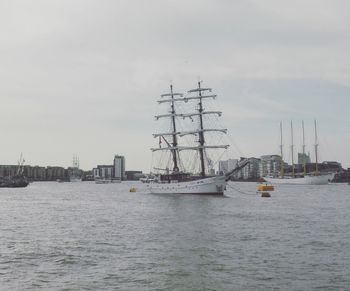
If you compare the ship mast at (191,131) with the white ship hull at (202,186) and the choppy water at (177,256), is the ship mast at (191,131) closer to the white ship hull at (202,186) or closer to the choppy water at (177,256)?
the white ship hull at (202,186)

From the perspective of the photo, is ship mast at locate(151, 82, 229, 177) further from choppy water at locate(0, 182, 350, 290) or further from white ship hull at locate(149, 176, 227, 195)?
choppy water at locate(0, 182, 350, 290)

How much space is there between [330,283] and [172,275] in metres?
7.27

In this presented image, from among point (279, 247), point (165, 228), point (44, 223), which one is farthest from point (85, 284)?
point (44, 223)

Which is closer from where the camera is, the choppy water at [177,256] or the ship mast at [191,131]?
the choppy water at [177,256]

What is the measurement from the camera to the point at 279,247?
1232 inches

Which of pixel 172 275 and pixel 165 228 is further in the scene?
pixel 165 228

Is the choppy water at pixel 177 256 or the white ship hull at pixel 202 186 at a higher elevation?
the white ship hull at pixel 202 186

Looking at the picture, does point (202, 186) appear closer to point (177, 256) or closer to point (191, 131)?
point (191, 131)

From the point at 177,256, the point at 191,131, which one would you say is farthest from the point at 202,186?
the point at 177,256

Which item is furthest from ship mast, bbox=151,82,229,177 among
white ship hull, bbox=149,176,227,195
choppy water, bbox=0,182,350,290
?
choppy water, bbox=0,182,350,290

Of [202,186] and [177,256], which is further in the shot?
[202,186]

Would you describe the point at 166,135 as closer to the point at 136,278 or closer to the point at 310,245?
the point at 310,245

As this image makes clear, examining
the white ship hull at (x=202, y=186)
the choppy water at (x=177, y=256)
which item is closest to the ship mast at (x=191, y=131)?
the white ship hull at (x=202, y=186)

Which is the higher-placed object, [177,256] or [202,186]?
[202,186]
